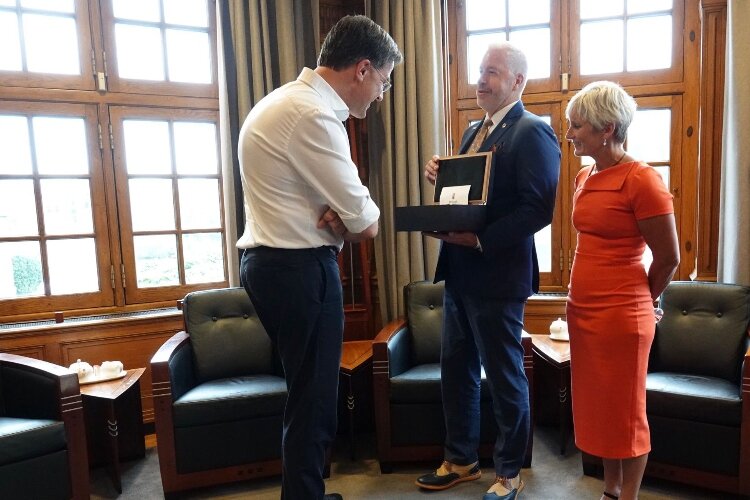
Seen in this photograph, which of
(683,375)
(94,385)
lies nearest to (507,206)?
(683,375)

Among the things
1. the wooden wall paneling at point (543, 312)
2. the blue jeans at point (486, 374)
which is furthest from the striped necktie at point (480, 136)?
the wooden wall paneling at point (543, 312)

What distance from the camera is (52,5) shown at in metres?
2.62

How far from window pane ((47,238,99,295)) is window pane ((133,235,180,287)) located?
0.71 feet

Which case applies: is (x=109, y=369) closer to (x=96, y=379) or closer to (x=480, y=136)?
(x=96, y=379)

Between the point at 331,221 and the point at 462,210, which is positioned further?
the point at 462,210

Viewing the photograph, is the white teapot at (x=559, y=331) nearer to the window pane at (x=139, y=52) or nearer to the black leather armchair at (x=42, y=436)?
the black leather armchair at (x=42, y=436)

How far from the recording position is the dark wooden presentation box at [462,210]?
1699mm

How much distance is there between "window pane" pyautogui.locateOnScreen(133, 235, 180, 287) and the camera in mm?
2867

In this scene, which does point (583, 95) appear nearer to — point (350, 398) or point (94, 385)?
point (350, 398)

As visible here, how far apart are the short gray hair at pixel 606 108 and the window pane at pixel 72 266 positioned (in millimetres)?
2488

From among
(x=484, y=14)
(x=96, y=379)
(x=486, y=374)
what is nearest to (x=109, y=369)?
(x=96, y=379)

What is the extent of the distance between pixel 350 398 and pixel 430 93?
1.67 meters

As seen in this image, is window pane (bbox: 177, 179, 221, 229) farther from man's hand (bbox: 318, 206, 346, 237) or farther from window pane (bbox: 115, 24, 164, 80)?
man's hand (bbox: 318, 206, 346, 237)

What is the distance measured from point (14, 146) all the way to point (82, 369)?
1.19 m
